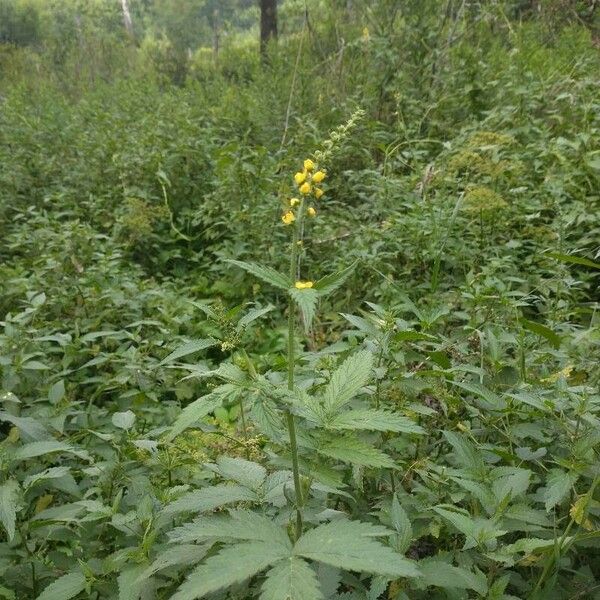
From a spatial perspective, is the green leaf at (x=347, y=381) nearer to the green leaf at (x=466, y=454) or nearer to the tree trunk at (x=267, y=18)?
the green leaf at (x=466, y=454)

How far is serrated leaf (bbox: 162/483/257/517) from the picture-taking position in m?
1.06

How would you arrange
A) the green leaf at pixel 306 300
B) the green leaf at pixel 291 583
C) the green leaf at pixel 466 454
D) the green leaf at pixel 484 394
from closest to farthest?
the green leaf at pixel 291 583 < the green leaf at pixel 306 300 < the green leaf at pixel 466 454 < the green leaf at pixel 484 394

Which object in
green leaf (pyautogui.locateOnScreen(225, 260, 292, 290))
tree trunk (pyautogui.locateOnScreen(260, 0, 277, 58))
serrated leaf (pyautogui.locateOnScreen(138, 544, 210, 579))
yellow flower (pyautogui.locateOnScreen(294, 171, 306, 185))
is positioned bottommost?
serrated leaf (pyautogui.locateOnScreen(138, 544, 210, 579))

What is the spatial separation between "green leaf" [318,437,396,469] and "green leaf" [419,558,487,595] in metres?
0.25

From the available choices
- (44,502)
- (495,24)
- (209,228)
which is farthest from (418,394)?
(495,24)

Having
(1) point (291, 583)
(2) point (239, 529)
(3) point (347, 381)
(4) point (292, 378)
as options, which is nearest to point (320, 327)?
(3) point (347, 381)

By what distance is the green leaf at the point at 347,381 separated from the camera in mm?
1056

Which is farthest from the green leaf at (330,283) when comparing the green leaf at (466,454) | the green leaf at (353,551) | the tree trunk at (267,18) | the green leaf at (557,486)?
the tree trunk at (267,18)

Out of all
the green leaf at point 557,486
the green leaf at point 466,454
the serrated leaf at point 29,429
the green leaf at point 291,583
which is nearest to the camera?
the green leaf at point 291,583

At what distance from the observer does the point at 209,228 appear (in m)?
3.85

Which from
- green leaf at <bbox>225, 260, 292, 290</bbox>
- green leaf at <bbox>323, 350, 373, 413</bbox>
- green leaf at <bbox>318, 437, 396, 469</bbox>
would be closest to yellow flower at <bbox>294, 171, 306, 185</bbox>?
green leaf at <bbox>225, 260, 292, 290</bbox>

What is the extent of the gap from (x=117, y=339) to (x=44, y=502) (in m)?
1.12

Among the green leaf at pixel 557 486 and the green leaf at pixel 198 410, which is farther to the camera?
the green leaf at pixel 557 486

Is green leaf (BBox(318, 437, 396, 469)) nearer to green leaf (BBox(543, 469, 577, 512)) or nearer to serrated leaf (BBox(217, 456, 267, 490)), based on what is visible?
serrated leaf (BBox(217, 456, 267, 490))
